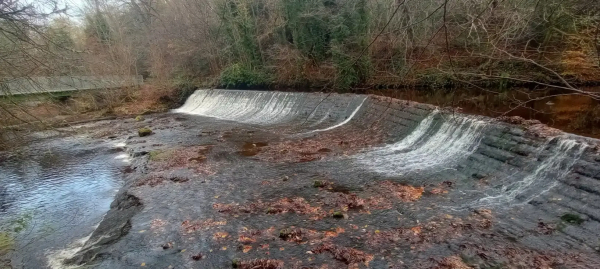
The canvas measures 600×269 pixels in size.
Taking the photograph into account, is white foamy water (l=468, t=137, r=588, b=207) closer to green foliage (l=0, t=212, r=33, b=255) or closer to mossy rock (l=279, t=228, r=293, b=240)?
mossy rock (l=279, t=228, r=293, b=240)

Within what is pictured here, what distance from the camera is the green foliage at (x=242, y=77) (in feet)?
91.1

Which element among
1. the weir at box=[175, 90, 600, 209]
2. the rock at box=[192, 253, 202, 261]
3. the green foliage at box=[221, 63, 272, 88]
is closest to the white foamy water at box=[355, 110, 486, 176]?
the weir at box=[175, 90, 600, 209]

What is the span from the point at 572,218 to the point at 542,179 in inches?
53.3

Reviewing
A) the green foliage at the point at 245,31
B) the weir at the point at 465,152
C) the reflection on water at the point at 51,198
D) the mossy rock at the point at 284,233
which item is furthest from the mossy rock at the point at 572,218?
the green foliage at the point at 245,31

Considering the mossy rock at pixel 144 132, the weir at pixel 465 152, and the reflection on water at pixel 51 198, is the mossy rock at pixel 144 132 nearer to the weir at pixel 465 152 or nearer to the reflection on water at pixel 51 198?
the reflection on water at pixel 51 198

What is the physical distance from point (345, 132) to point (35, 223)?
10287mm

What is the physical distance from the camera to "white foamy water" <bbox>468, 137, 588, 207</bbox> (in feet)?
22.8

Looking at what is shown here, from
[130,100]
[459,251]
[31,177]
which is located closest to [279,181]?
[459,251]

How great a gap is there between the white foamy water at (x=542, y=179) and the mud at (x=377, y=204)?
0.09 ft

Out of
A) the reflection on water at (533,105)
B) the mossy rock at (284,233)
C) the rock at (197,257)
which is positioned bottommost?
the rock at (197,257)

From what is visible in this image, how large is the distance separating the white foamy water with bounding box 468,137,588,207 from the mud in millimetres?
27

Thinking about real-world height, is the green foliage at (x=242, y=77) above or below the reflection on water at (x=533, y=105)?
above

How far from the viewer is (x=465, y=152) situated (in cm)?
952

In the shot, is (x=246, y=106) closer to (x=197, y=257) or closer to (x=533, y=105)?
(x=533, y=105)
